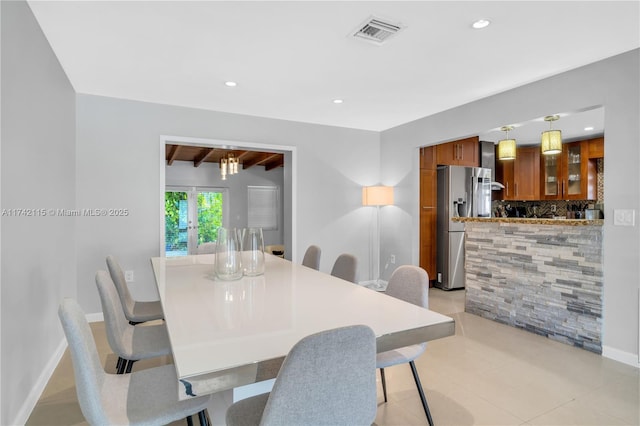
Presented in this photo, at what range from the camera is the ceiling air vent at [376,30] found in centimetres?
224

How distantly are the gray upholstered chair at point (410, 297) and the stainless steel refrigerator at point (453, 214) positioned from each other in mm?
3262

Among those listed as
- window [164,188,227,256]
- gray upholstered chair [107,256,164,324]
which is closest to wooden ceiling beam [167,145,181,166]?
window [164,188,227,256]

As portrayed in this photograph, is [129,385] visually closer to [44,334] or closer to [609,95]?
[44,334]

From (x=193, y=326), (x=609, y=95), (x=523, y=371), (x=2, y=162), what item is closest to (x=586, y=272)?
(x=523, y=371)

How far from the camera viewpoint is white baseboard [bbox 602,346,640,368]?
2.57 m

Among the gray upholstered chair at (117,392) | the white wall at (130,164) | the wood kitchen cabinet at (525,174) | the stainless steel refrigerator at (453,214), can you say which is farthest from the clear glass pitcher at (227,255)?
the wood kitchen cabinet at (525,174)

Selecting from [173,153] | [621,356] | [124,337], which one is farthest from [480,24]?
[173,153]

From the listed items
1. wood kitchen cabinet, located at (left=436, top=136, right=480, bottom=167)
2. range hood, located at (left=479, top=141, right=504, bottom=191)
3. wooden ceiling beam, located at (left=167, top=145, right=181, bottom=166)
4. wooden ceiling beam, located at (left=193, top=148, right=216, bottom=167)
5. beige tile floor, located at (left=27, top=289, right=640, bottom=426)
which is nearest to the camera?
beige tile floor, located at (left=27, top=289, right=640, bottom=426)

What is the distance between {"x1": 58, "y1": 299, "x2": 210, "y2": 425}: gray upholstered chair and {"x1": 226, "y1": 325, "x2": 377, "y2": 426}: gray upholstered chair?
491mm

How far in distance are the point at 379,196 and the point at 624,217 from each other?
2676 mm

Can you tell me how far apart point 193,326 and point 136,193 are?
10.3 feet

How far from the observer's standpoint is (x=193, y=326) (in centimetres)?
114

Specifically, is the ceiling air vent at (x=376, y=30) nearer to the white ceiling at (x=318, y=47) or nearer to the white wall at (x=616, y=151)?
the white ceiling at (x=318, y=47)

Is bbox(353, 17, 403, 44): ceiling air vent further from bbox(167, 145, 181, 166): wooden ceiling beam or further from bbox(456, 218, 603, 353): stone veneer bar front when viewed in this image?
bbox(167, 145, 181, 166): wooden ceiling beam
